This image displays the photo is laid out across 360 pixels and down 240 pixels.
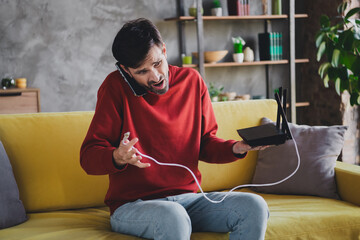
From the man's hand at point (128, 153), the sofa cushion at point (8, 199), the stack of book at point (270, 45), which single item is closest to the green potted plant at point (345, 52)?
the stack of book at point (270, 45)

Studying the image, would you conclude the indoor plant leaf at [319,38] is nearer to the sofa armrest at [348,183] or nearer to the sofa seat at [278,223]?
the sofa armrest at [348,183]

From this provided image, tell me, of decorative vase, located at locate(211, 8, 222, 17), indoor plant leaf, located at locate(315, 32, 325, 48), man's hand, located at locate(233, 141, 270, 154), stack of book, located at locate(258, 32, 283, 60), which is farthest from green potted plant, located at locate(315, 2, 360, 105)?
man's hand, located at locate(233, 141, 270, 154)

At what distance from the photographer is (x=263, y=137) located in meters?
1.59

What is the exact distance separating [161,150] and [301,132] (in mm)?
875

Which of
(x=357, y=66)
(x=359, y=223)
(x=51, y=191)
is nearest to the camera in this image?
(x=359, y=223)

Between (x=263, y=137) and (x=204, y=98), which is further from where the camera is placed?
(x=204, y=98)

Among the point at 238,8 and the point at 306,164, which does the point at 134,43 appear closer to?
the point at 306,164

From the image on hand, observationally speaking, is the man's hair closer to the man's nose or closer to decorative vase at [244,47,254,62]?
the man's nose

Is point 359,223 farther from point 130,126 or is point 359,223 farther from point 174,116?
point 130,126

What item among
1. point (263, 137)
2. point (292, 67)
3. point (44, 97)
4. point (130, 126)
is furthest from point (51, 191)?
point (292, 67)

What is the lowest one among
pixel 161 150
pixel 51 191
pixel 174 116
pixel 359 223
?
pixel 359 223

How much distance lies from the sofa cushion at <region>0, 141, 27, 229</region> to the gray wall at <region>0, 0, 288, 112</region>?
109 inches

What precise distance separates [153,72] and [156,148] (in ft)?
0.97

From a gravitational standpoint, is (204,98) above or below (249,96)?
above
